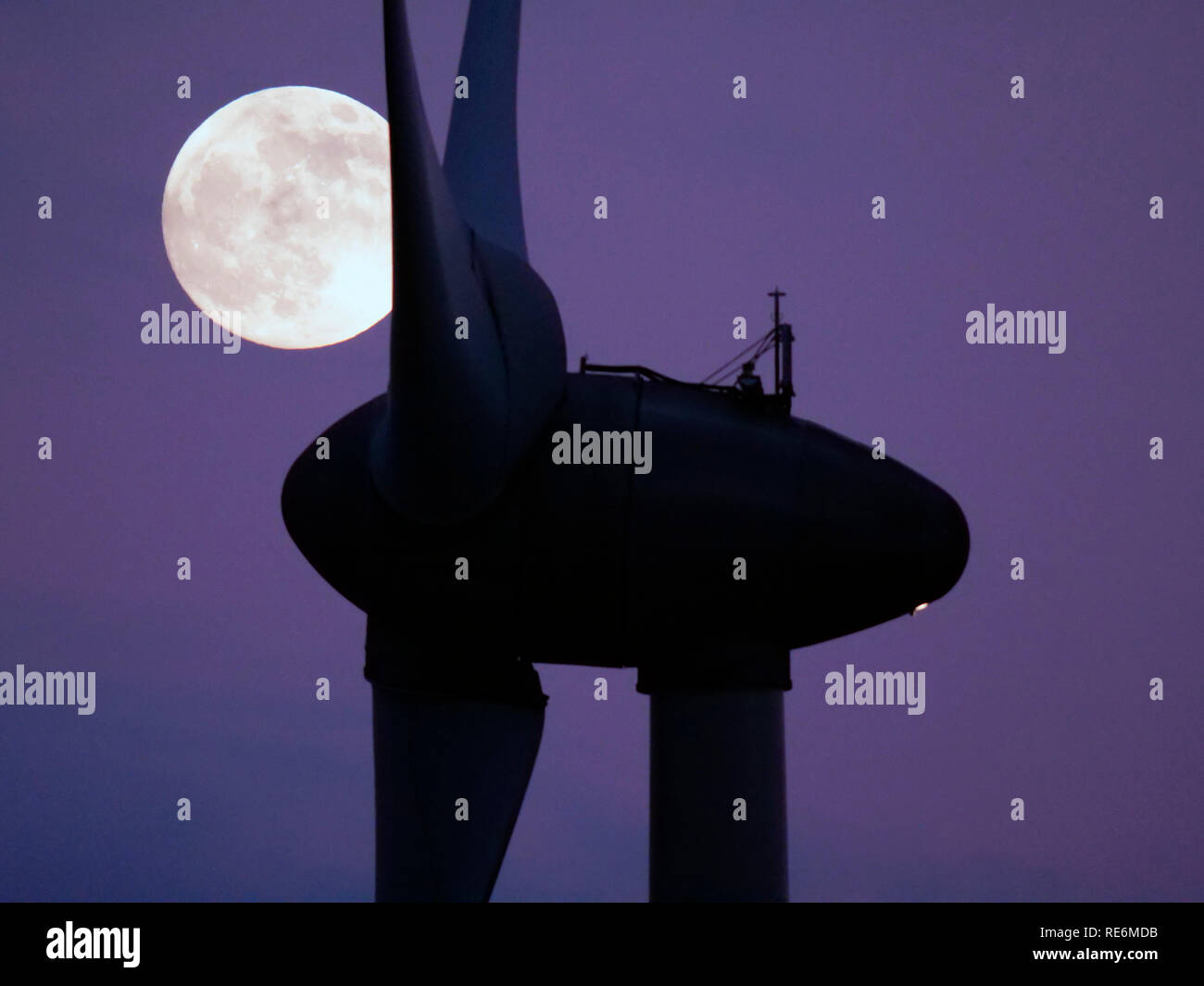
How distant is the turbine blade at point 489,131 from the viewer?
91.9 feet

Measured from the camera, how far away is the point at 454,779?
2667 cm

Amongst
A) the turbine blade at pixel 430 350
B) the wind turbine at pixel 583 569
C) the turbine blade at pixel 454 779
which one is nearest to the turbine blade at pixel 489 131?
the wind turbine at pixel 583 569

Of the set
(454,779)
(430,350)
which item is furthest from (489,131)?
(454,779)

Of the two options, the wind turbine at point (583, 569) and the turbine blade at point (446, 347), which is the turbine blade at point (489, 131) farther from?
the turbine blade at point (446, 347)

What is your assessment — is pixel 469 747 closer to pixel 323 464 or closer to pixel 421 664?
pixel 421 664

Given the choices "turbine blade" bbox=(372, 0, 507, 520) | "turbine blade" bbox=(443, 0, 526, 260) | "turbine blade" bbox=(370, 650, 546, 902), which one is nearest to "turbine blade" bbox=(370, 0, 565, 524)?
"turbine blade" bbox=(372, 0, 507, 520)

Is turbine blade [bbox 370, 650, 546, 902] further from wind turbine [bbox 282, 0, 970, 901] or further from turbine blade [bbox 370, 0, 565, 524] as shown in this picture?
turbine blade [bbox 370, 0, 565, 524]

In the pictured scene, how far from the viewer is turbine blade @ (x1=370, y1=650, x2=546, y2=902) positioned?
2647 centimetres

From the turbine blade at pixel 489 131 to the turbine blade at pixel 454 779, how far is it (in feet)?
19.4

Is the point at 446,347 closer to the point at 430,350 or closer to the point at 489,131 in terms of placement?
the point at 430,350

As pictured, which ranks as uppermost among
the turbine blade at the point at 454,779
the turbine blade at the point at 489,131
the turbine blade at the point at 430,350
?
the turbine blade at the point at 489,131

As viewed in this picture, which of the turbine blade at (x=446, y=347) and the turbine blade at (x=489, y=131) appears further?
the turbine blade at (x=489, y=131)
